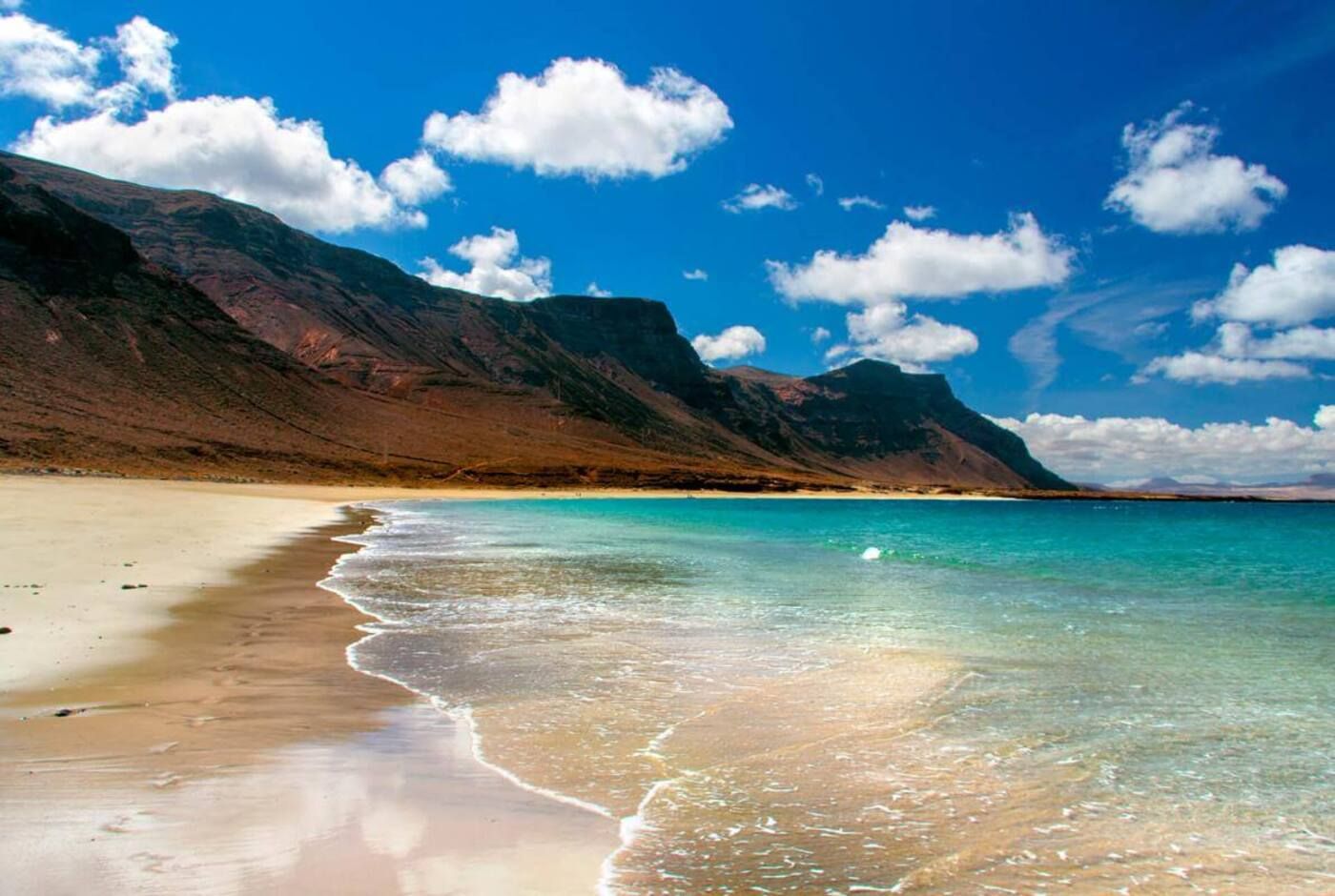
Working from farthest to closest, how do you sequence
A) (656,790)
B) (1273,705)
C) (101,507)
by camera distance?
(101,507), (1273,705), (656,790)

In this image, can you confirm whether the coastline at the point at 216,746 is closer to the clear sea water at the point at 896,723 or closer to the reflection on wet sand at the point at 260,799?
the reflection on wet sand at the point at 260,799

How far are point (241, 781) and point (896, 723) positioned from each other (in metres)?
7.22

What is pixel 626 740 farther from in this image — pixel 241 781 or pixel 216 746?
pixel 216 746

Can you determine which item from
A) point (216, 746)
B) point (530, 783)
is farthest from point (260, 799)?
point (530, 783)

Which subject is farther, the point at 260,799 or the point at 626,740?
the point at 626,740

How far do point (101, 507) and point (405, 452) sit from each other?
→ 356 feet

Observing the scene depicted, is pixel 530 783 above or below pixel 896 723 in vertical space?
below

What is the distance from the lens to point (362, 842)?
19.6 ft

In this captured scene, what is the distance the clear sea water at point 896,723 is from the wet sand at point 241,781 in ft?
2.04

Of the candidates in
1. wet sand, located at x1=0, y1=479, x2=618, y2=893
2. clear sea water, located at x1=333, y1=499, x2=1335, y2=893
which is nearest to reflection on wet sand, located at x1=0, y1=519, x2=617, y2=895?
wet sand, located at x1=0, y1=479, x2=618, y2=893

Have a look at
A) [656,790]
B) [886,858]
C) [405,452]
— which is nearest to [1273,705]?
[886,858]

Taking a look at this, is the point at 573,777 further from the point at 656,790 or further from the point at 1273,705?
the point at 1273,705

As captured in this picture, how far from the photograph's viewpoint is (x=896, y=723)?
10047 mm

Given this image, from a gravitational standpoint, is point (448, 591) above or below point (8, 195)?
below
